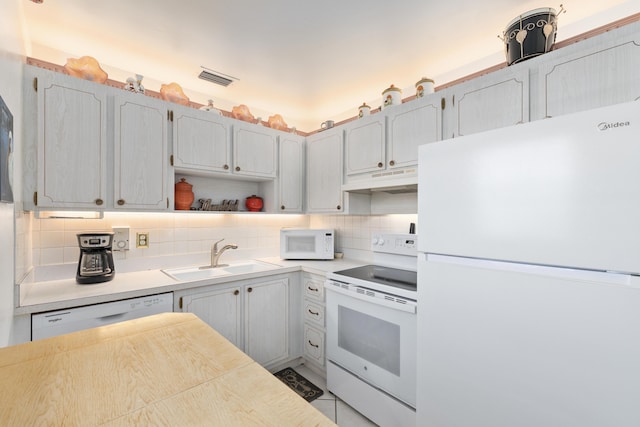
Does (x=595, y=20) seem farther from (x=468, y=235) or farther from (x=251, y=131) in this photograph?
(x=251, y=131)

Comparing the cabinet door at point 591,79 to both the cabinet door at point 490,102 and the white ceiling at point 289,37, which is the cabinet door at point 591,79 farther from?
the white ceiling at point 289,37

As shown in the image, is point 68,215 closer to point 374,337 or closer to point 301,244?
point 301,244

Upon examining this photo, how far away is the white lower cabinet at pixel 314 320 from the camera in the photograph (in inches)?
86.1

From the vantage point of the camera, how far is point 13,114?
4.04 feet

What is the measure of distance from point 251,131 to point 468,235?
77.2 inches

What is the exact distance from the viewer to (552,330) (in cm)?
96

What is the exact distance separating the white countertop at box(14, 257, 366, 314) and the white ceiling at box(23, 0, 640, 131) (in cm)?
153

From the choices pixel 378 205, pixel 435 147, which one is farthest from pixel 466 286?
pixel 378 205

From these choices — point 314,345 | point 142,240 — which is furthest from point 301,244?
point 142,240

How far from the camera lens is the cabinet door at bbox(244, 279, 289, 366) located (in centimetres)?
211

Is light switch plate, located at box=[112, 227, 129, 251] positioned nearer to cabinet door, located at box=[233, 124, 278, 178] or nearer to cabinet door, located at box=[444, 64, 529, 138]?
cabinet door, located at box=[233, 124, 278, 178]

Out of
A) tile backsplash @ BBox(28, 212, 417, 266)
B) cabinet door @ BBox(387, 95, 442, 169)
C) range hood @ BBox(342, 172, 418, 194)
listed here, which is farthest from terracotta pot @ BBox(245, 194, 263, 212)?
cabinet door @ BBox(387, 95, 442, 169)

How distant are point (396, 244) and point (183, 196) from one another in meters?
1.76

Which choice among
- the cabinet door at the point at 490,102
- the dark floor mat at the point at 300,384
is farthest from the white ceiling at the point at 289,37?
the dark floor mat at the point at 300,384
